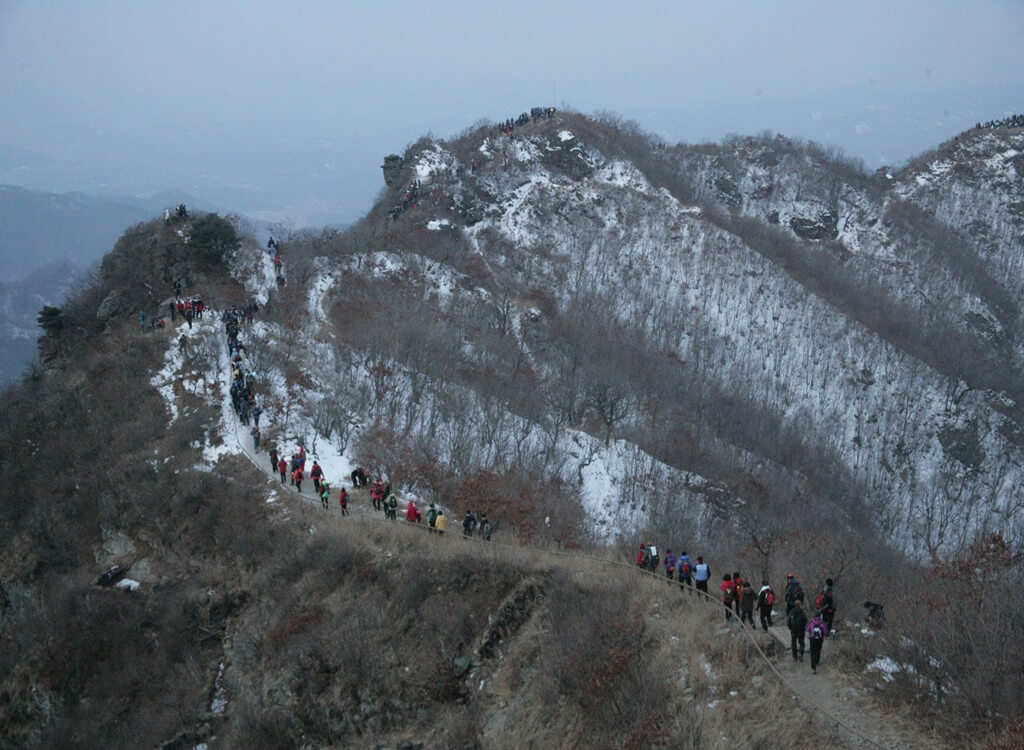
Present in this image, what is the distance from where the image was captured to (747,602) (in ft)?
46.8

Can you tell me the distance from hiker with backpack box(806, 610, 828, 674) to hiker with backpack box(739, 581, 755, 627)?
1.35 meters

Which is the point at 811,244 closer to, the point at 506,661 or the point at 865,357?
the point at 865,357

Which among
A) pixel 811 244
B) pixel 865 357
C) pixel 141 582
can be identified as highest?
pixel 811 244

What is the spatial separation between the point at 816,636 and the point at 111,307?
3663cm

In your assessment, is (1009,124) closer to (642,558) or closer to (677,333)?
(677,333)

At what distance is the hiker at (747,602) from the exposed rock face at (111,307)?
112 feet

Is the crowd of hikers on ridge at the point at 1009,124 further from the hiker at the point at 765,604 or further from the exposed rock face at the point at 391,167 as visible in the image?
the hiker at the point at 765,604

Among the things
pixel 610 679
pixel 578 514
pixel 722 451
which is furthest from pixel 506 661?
pixel 722 451

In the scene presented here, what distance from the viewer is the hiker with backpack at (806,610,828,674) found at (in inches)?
497

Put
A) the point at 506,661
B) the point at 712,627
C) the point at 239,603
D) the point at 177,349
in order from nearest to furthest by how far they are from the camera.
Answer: the point at 712,627, the point at 506,661, the point at 239,603, the point at 177,349

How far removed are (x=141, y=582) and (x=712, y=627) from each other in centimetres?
1806

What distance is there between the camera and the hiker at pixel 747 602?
14242 millimetres

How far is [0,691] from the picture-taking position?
20844 mm

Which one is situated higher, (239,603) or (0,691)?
(239,603)
